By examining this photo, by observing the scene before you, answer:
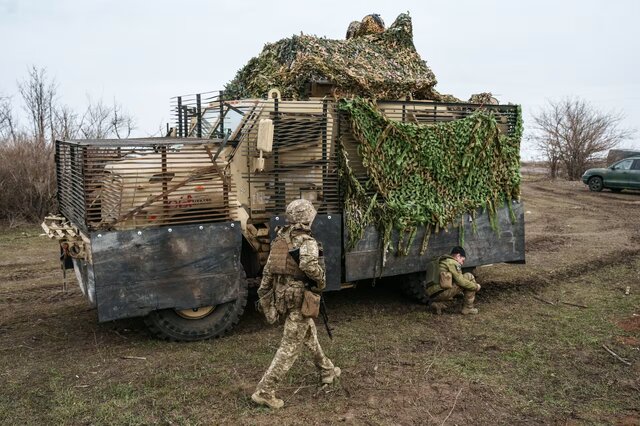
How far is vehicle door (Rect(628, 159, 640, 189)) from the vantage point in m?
19.6

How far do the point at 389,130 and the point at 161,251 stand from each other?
2.75m

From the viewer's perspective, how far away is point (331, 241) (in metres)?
6.55

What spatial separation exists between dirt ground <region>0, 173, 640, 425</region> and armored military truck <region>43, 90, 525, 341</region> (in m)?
0.54

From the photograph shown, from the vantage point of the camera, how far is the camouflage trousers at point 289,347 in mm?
4598

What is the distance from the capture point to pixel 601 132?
2556 cm

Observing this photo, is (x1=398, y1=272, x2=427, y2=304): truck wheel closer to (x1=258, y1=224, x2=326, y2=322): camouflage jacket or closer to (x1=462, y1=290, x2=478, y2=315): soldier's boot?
(x1=462, y1=290, x2=478, y2=315): soldier's boot

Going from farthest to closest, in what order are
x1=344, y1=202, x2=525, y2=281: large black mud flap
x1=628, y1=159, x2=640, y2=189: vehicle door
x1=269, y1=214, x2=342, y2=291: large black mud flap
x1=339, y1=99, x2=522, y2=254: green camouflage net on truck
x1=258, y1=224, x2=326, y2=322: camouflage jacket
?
x1=628, y1=159, x2=640, y2=189: vehicle door → x1=344, y1=202, x2=525, y2=281: large black mud flap → x1=339, y1=99, x2=522, y2=254: green camouflage net on truck → x1=269, y1=214, x2=342, y2=291: large black mud flap → x1=258, y1=224, x2=326, y2=322: camouflage jacket

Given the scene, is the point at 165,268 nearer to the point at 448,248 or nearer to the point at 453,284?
the point at 453,284

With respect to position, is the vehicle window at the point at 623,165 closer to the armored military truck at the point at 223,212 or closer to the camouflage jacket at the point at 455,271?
the armored military truck at the point at 223,212

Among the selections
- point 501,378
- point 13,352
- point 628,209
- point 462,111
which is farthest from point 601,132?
point 13,352

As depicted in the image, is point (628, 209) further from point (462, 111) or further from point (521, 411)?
point (521, 411)

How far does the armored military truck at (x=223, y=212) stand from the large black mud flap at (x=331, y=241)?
1 centimetres

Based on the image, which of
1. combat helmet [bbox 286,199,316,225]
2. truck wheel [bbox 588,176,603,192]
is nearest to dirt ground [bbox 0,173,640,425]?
combat helmet [bbox 286,199,316,225]

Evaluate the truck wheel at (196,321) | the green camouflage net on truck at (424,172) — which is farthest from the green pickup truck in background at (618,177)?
the truck wheel at (196,321)
